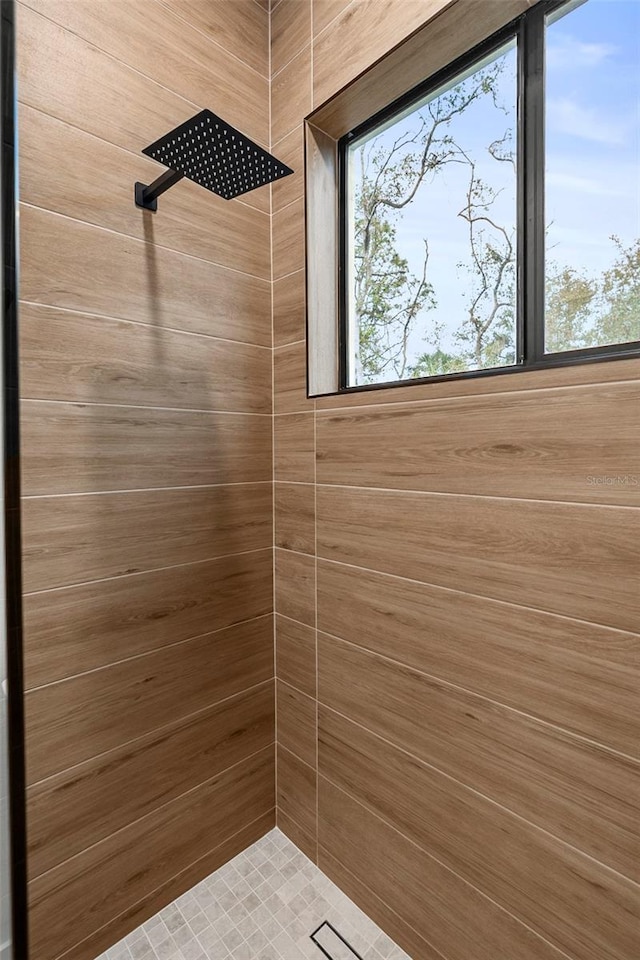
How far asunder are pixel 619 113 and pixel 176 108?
3.41ft

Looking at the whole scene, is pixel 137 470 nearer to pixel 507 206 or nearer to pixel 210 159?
pixel 210 159

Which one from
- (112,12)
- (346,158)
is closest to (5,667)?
(112,12)

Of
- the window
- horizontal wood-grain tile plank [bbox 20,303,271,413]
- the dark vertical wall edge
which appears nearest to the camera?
the dark vertical wall edge

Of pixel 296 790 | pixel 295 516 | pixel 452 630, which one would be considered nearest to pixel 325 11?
pixel 295 516

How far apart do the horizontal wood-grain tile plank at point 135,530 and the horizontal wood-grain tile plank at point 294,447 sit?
0.10 meters

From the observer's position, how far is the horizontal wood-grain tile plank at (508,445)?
2.55ft

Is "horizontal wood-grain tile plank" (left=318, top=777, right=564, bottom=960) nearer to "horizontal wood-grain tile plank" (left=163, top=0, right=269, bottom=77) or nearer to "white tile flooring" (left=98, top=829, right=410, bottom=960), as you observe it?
"white tile flooring" (left=98, top=829, right=410, bottom=960)

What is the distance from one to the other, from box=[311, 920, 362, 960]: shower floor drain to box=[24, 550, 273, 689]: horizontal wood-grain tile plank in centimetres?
75

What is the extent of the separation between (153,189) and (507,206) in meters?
0.83

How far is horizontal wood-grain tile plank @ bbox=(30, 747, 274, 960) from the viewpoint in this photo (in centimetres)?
105

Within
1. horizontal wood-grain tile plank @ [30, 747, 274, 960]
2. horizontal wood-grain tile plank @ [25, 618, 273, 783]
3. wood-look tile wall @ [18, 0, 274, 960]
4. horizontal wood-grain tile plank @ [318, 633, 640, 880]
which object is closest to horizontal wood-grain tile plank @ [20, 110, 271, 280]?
wood-look tile wall @ [18, 0, 274, 960]

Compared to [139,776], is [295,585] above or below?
above

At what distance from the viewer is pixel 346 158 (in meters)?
1.43

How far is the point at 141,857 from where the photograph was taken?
3.94ft
